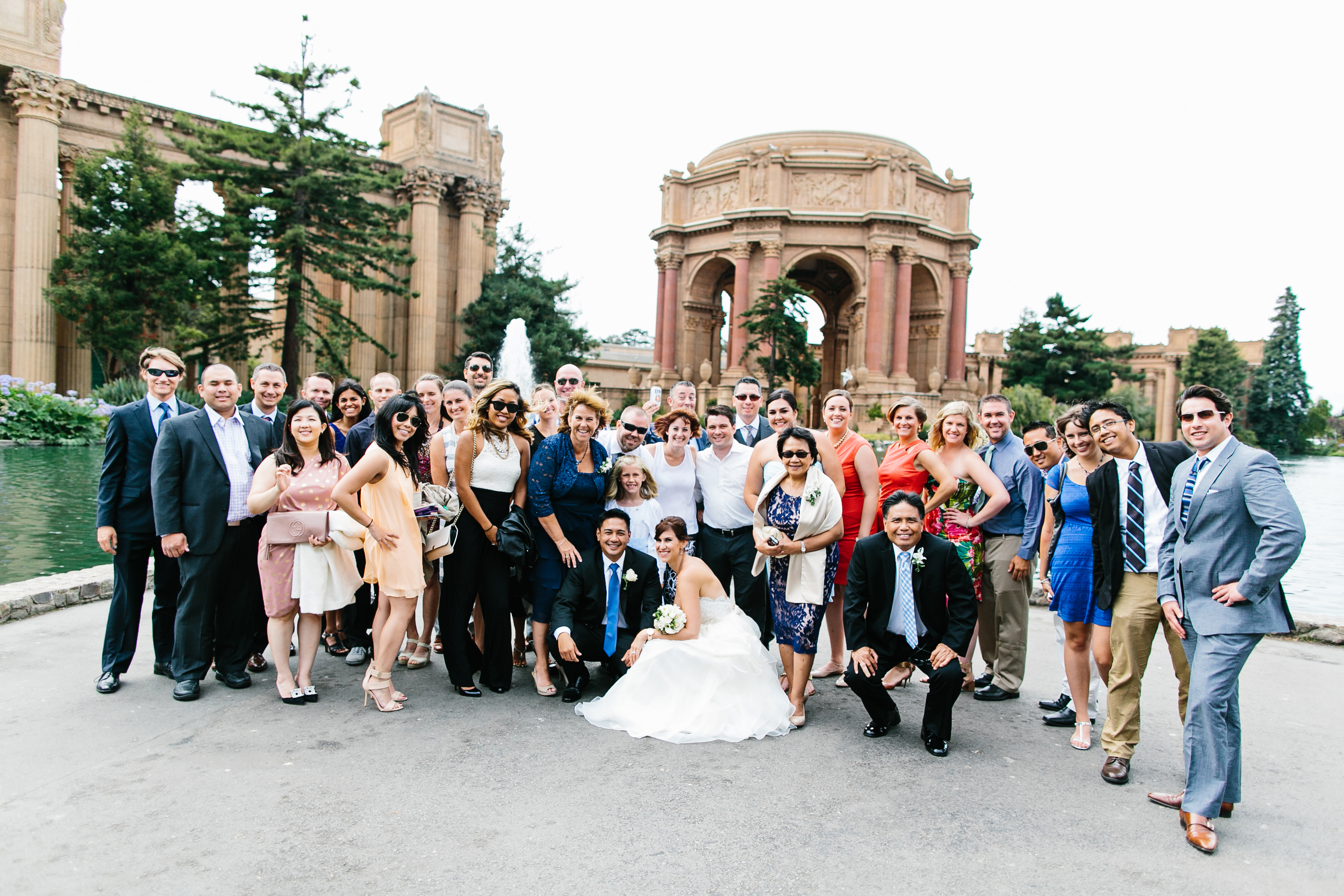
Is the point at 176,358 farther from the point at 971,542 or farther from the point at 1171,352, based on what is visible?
the point at 1171,352

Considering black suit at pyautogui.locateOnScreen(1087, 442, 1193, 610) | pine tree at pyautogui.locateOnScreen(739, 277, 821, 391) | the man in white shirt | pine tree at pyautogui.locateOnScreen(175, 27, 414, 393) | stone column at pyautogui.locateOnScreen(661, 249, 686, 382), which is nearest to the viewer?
black suit at pyautogui.locateOnScreen(1087, 442, 1193, 610)

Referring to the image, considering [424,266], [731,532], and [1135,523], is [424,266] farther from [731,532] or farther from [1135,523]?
[1135,523]

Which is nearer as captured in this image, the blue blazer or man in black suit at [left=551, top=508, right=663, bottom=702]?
the blue blazer

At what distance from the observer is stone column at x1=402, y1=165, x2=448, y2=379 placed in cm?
3127

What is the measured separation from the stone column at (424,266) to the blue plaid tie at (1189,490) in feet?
98.5

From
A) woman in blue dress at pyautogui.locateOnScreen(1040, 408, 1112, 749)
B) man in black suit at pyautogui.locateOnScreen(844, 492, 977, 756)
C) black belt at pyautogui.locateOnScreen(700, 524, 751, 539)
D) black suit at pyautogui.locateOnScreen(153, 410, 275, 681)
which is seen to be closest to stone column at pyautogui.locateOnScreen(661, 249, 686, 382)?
black belt at pyautogui.locateOnScreen(700, 524, 751, 539)

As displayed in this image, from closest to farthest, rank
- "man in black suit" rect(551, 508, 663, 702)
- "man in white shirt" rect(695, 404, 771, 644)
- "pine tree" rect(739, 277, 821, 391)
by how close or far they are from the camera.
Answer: "man in black suit" rect(551, 508, 663, 702) < "man in white shirt" rect(695, 404, 771, 644) < "pine tree" rect(739, 277, 821, 391)

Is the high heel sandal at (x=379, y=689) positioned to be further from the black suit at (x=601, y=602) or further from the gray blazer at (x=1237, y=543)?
the gray blazer at (x=1237, y=543)

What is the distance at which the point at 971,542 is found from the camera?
5648 mm

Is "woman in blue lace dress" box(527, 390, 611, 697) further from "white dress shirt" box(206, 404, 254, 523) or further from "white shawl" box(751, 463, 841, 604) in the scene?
"white dress shirt" box(206, 404, 254, 523)

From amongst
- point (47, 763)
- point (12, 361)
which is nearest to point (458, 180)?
point (12, 361)

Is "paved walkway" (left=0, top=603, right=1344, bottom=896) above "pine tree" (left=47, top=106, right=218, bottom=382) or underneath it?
underneath

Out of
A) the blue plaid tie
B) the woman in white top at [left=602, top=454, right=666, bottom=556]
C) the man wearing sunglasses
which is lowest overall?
the woman in white top at [left=602, top=454, right=666, bottom=556]

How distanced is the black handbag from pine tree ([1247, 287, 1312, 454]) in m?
78.3
